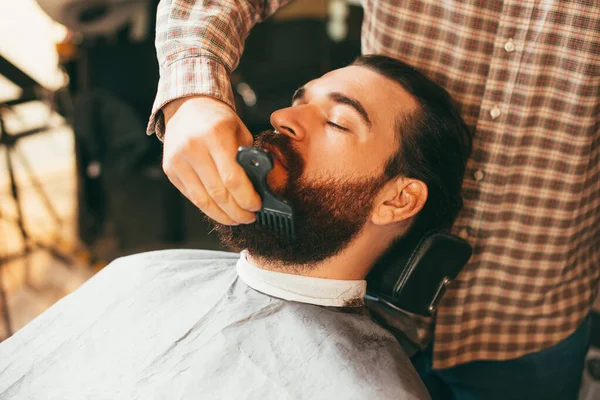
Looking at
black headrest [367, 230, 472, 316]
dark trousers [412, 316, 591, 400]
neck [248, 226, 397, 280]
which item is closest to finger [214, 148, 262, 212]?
neck [248, 226, 397, 280]

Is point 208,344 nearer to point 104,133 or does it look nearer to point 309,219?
point 309,219

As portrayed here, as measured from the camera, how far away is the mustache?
121 cm

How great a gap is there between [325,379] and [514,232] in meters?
0.68

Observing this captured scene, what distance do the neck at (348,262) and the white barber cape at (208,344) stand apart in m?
0.03

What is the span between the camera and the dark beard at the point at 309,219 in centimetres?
122

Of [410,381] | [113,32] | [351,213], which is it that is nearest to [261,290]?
[351,213]

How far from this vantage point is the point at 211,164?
37.4 inches

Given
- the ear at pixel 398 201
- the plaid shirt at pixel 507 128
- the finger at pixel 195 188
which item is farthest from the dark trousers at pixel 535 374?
the finger at pixel 195 188

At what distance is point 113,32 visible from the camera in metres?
3.24

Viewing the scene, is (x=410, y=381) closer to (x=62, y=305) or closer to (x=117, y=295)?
(x=117, y=295)

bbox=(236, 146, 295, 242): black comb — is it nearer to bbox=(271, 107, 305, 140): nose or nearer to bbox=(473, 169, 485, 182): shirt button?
bbox=(271, 107, 305, 140): nose

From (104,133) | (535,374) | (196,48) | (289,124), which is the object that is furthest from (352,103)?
(104,133)

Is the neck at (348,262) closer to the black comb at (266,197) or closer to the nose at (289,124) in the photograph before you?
the black comb at (266,197)

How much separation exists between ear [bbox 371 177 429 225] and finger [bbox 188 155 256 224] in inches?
18.0
